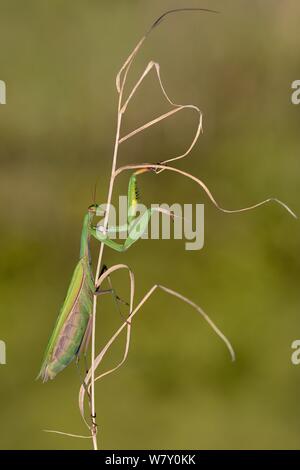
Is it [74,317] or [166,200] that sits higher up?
[166,200]

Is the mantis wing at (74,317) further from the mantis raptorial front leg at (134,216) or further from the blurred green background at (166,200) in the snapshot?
the blurred green background at (166,200)

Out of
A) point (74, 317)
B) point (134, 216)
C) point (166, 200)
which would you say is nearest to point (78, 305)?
point (74, 317)

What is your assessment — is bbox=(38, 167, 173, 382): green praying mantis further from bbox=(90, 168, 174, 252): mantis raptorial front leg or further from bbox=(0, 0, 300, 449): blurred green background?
bbox=(0, 0, 300, 449): blurred green background

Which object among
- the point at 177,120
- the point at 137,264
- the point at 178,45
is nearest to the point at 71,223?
the point at 137,264

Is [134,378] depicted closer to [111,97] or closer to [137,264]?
[137,264]

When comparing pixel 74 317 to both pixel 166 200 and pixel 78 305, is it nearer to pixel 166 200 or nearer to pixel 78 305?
pixel 78 305

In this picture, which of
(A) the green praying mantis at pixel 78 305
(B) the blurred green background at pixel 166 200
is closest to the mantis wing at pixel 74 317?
(A) the green praying mantis at pixel 78 305

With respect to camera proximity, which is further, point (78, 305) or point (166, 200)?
point (166, 200)

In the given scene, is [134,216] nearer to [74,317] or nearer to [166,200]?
[74,317]

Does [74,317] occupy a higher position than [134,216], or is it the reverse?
[134,216]

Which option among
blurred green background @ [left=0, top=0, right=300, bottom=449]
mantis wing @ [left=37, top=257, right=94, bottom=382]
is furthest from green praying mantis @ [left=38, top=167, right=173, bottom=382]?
blurred green background @ [left=0, top=0, right=300, bottom=449]
